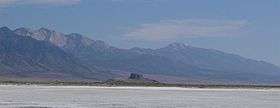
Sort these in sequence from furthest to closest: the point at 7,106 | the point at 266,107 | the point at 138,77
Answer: the point at 138,77 < the point at 266,107 < the point at 7,106

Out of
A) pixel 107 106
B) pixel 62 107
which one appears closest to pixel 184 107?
pixel 107 106

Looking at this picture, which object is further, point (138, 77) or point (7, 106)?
point (138, 77)

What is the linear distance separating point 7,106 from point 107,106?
6771mm

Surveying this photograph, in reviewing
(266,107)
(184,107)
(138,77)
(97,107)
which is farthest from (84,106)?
(138,77)

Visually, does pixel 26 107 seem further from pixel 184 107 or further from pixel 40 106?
pixel 184 107

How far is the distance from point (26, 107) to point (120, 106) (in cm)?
644

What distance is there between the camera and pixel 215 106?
148ft

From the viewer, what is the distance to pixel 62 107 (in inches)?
1645

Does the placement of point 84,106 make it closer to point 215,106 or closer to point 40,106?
point 40,106

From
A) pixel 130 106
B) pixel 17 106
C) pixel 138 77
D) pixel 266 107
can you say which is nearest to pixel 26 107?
pixel 17 106

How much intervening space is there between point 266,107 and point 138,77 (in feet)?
474

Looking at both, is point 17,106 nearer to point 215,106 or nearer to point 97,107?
point 97,107

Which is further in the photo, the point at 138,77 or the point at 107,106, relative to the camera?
the point at 138,77

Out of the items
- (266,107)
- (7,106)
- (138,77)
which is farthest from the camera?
(138,77)
